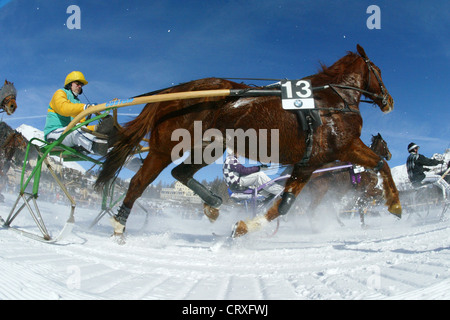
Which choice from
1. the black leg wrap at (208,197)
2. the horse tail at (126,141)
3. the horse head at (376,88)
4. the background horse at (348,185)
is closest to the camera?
the horse tail at (126,141)

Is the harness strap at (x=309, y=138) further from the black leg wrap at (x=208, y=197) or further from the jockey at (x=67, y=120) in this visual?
the jockey at (x=67, y=120)

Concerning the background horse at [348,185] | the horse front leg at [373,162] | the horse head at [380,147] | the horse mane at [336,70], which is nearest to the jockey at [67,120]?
the horse mane at [336,70]

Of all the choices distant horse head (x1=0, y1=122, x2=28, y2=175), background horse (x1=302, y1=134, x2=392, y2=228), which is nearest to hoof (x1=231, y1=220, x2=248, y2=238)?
background horse (x1=302, y1=134, x2=392, y2=228)

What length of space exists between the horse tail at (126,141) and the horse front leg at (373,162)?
2365 millimetres

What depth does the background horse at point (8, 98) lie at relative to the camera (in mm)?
5477

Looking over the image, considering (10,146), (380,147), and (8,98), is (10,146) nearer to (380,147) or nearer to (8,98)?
(8,98)

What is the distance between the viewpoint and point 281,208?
3453mm

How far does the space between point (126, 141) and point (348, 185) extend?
5756 millimetres

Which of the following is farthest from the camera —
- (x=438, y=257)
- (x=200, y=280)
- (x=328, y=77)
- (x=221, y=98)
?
(x=328, y=77)

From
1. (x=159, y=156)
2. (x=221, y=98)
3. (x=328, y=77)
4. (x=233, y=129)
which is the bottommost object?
(x=159, y=156)

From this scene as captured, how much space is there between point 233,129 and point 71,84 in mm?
2520
